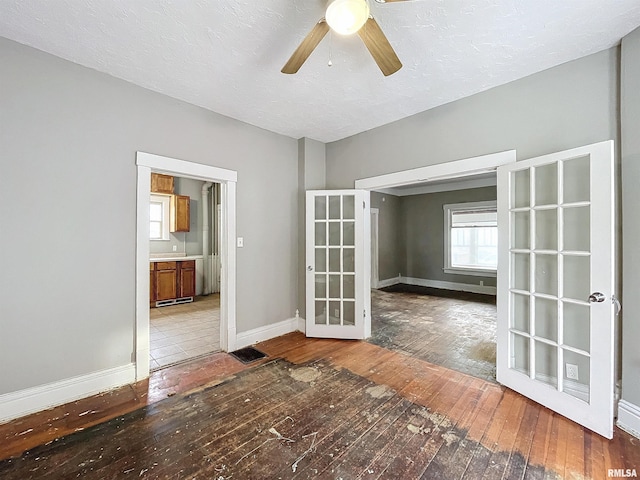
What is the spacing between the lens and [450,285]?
7188 mm

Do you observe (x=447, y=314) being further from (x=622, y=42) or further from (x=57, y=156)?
(x=57, y=156)

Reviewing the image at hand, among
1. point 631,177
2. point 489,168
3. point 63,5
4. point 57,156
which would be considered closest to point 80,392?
point 57,156

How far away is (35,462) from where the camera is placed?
5.21 feet

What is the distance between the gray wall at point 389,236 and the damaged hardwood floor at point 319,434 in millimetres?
5063

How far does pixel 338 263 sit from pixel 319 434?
2122 mm

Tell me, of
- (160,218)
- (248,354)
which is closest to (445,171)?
(248,354)

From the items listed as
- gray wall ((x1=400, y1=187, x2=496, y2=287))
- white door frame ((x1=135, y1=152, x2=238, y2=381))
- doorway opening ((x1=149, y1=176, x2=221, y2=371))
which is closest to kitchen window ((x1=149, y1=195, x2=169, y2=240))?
doorway opening ((x1=149, y1=176, x2=221, y2=371))

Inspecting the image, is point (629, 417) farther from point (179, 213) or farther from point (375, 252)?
point (179, 213)

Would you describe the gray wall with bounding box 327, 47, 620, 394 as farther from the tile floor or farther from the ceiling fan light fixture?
the tile floor

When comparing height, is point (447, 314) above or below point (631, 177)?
below

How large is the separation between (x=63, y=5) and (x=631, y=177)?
12.6 ft

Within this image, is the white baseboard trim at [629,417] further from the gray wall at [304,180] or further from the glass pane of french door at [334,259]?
the gray wall at [304,180]

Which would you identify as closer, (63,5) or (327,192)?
(63,5)

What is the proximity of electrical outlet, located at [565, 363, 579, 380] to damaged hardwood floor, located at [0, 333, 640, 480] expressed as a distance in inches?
13.4
